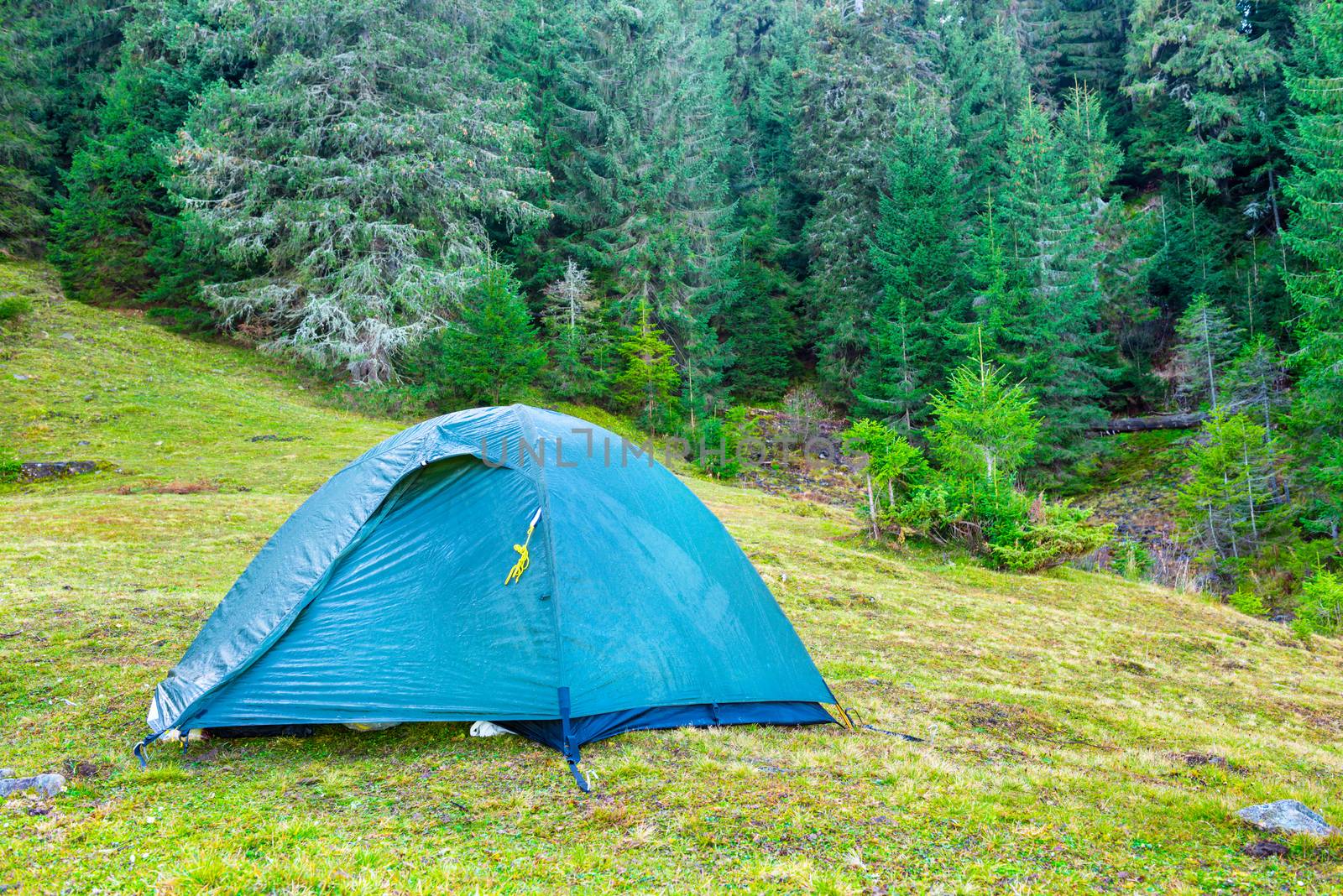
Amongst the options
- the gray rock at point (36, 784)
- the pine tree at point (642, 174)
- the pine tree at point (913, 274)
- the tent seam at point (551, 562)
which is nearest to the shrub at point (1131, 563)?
the pine tree at point (913, 274)

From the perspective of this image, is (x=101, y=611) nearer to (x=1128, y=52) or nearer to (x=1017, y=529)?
(x=1017, y=529)

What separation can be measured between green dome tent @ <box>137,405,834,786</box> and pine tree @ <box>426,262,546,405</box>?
1857cm

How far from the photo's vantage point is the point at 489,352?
2370 cm

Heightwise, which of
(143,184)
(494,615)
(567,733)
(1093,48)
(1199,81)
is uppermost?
(1093,48)

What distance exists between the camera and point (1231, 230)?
3291 cm

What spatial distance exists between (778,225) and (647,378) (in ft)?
48.7

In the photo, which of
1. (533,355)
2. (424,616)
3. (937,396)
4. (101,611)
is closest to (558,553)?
(424,616)

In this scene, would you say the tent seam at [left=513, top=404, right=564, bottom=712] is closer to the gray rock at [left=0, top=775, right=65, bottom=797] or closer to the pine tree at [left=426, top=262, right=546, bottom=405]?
A: the gray rock at [left=0, top=775, right=65, bottom=797]

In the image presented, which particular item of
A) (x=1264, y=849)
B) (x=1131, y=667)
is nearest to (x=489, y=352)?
(x=1131, y=667)

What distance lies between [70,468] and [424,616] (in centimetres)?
1383

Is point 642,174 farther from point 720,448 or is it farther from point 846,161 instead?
point 720,448

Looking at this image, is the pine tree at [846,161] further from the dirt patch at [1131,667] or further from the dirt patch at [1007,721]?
the dirt patch at [1007,721]

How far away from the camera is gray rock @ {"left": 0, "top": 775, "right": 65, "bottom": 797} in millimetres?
3877

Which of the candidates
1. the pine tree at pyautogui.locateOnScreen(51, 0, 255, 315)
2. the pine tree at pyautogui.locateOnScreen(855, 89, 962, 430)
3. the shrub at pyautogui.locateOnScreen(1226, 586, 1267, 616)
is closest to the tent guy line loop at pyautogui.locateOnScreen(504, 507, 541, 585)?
the shrub at pyautogui.locateOnScreen(1226, 586, 1267, 616)
